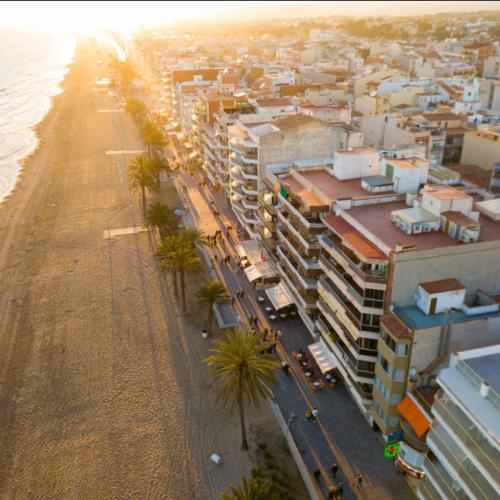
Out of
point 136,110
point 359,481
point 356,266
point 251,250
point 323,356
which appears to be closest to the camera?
point 359,481

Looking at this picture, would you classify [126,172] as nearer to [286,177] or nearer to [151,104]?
[286,177]

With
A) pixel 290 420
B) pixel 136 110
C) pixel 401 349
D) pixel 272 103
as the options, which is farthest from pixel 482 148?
pixel 136 110

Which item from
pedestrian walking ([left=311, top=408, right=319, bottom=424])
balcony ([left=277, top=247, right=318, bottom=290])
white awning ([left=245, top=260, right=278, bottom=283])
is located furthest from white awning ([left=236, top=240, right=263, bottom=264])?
pedestrian walking ([left=311, top=408, right=319, bottom=424])

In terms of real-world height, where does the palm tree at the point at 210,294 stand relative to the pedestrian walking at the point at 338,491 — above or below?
above

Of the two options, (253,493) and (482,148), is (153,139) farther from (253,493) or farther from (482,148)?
(253,493)

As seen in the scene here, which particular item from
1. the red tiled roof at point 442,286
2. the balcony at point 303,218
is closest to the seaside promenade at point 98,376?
the balcony at point 303,218

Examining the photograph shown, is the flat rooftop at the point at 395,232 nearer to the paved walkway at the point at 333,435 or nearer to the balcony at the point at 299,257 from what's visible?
the balcony at the point at 299,257
